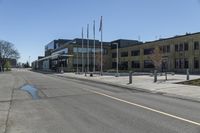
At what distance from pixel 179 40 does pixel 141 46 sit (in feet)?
61.2

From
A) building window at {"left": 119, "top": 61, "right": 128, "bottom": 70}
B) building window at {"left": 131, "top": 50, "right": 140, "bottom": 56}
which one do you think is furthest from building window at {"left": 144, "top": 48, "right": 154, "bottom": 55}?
building window at {"left": 119, "top": 61, "right": 128, "bottom": 70}

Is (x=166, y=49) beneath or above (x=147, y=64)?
above

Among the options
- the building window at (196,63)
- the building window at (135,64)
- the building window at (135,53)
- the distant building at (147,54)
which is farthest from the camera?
the building window at (135,64)

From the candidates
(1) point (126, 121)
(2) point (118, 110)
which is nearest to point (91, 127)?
(1) point (126, 121)

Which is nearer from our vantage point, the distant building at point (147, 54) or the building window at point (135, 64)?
the distant building at point (147, 54)

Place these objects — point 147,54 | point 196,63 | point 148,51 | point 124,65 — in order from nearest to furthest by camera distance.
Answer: point 196,63
point 148,51
point 147,54
point 124,65

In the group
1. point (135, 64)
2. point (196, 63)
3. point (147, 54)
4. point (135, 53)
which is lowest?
point (196, 63)

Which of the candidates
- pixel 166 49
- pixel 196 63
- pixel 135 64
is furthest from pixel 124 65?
pixel 196 63

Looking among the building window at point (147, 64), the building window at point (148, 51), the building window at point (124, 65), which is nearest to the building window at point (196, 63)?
the building window at point (148, 51)

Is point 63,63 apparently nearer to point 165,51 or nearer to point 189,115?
point 165,51

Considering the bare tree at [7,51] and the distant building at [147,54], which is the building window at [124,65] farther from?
the bare tree at [7,51]

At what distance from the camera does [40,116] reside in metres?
10.5

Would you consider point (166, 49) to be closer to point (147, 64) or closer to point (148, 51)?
point (148, 51)

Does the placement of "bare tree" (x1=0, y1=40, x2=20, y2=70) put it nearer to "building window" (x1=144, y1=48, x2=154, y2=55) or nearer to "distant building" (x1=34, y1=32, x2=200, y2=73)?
"distant building" (x1=34, y1=32, x2=200, y2=73)
